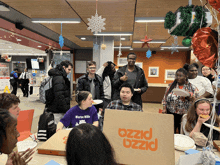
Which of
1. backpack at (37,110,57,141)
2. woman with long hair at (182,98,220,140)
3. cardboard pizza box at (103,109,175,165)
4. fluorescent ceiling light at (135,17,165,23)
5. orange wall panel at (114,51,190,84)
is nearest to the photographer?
cardboard pizza box at (103,109,175,165)

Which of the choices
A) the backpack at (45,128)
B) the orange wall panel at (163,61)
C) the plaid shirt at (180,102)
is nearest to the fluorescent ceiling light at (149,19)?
the plaid shirt at (180,102)

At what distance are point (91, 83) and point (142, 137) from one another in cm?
177

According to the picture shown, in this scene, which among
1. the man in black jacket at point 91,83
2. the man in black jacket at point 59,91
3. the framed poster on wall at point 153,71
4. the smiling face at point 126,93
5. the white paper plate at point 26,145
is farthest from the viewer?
the framed poster on wall at point 153,71

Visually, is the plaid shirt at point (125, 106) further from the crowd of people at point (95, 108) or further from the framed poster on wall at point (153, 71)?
the framed poster on wall at point (153, 71)

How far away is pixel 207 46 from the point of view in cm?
75

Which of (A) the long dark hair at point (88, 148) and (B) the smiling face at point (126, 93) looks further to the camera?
(B) the smiling face at point (126, 93)

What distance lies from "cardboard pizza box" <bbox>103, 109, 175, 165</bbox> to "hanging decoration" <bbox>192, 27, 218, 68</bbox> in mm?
392

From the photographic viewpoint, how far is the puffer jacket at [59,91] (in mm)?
2297

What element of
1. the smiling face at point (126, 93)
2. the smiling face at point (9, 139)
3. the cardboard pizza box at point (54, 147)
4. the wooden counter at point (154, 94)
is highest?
the smiling face at point (126, 93)

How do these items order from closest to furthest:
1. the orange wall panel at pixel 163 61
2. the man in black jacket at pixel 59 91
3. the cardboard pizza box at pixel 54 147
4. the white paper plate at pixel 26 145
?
the cardboard pizza box at pixel 54 147, the white paper plate at pixel 26 145, the man in black jacket at pixel 59 91, the orange wall panel at pixel 163 61

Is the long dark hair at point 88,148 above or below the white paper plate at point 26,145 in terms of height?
above

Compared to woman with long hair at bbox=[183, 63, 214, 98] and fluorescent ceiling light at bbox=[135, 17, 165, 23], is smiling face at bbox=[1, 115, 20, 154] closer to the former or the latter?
woman with long hair at bbox=[183, 63, 214, 98]

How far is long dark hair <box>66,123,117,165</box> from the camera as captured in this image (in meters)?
0.60

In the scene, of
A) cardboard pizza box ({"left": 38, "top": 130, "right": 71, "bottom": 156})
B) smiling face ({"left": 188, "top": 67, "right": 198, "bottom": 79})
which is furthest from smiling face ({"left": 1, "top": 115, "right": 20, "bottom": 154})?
smiling face ({"left": 188, "top": 67, "right": 198, "bottom": 79})
